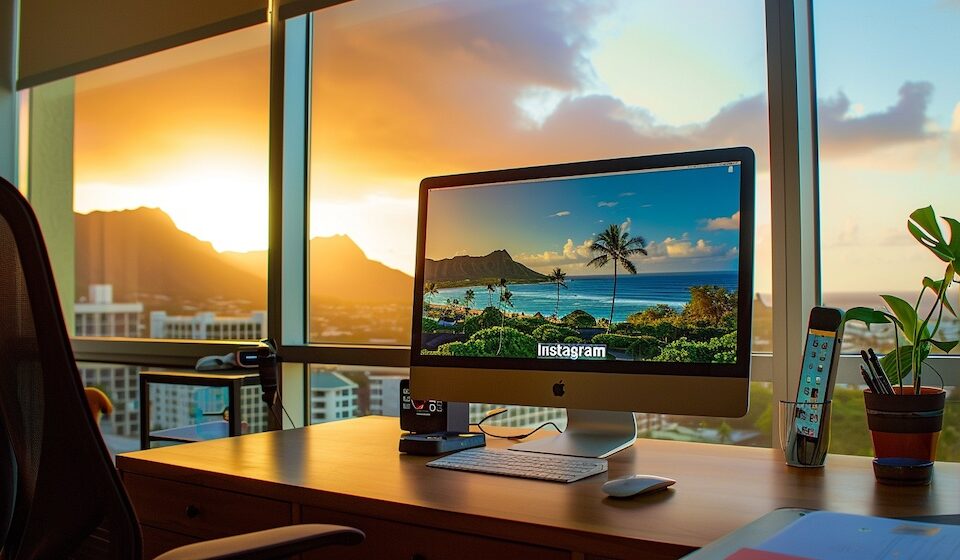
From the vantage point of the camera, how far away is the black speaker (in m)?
1.98

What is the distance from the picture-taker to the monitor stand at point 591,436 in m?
1.73

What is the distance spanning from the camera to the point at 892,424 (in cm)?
149

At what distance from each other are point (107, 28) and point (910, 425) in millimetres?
3461

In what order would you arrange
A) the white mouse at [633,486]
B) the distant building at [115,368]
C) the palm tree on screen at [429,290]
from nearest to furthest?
the white mouse at [633,486] → the palm tree on screen at [429,290] → the distant building at [115,368]

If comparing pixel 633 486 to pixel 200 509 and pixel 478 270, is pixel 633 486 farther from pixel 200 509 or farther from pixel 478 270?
pixel 200 509

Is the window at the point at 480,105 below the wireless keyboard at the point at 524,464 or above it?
above

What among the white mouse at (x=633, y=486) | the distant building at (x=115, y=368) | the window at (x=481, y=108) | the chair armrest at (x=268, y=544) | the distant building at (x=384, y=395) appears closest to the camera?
the chair armrest at (x=268, y=544)

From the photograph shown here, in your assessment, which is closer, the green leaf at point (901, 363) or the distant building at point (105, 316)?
the green leaf at point (901, 363)

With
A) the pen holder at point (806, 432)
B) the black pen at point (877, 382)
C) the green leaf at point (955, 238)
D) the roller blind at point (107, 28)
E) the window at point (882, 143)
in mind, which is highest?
the roller blind at point (107, 28)

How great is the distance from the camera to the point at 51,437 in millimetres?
1186

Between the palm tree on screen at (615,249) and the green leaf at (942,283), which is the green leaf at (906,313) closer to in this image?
the green leaf at (942,283)

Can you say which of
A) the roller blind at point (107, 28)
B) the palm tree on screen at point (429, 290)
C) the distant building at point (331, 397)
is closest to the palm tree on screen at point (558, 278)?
the palm tree on screen at point (429, 290)

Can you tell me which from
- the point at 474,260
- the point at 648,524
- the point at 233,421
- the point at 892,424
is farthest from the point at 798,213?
the point at 233,421

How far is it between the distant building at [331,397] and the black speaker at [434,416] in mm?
918
